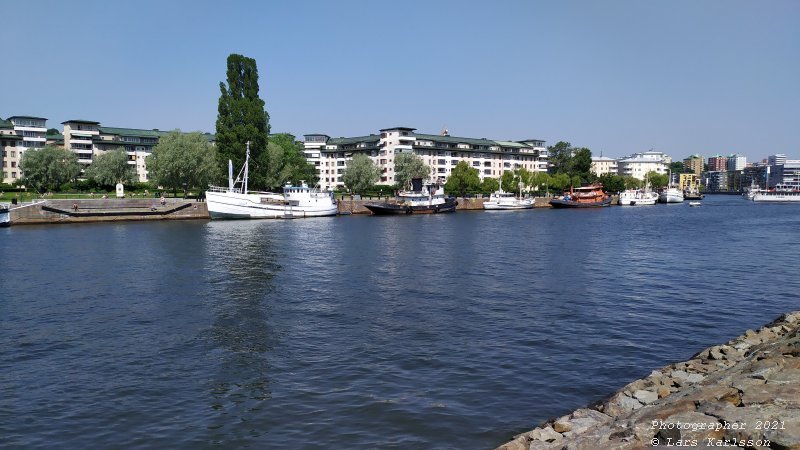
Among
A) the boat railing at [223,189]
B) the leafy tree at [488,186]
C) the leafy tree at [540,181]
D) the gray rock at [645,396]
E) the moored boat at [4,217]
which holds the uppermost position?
the leafy tree at [540,181]

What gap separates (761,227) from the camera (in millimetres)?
80812

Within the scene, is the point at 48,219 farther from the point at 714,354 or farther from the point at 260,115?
the point at 714,354

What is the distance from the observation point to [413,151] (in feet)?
533

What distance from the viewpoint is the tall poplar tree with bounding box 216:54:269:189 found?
9125cm

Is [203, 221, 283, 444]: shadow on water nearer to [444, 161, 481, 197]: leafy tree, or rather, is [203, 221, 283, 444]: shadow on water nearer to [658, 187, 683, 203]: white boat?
[444, 161, 481, 197]: leafy tree

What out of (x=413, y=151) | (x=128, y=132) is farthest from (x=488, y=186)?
(x=128, y=132)

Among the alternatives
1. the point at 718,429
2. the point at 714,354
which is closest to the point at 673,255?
the point at 714,354

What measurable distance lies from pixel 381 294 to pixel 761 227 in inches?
2869

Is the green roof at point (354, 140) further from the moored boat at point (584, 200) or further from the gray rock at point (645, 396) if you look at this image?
the gray rock at point (645, 396)

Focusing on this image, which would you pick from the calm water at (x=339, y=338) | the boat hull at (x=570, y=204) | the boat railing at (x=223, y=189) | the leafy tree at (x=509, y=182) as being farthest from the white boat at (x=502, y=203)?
the calm water at (x=339, y=338)

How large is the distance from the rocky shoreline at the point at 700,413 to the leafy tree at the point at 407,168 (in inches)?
4886

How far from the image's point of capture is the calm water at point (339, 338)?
1373 centimetres

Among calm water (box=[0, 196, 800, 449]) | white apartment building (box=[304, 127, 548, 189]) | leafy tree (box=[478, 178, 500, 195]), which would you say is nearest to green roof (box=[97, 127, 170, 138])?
white apartment building (box=[304, 127, 548, 189])

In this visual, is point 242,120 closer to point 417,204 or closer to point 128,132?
point 417,204
